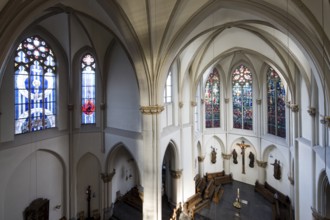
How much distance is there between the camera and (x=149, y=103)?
9.32m

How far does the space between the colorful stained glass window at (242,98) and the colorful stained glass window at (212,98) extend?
141 cm

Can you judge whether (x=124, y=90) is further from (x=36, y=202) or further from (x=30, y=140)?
(x=36, y=202)

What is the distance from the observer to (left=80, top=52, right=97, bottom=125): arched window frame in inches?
490

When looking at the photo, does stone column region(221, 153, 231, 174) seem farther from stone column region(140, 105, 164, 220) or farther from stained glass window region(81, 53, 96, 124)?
stained glass window region(81, 53, 96, 124)

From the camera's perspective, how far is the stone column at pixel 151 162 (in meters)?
9.31

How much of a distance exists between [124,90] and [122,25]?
4342mm

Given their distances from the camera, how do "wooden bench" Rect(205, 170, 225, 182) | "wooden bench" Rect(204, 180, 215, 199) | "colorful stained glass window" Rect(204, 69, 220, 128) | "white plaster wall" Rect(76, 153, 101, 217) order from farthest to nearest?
"colorful stained glass window" Rect(204, 69, 220, 128) < "wooden bench" Rect(205, 170, 225, 182) < "wooden bench" Rect(204, 180, 215, 199) < "white plaster wall" Rect(76, 153, 101, 217)

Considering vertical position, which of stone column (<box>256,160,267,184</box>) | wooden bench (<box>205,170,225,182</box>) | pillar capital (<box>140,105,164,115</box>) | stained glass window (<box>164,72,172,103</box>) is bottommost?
wooden bench (<box>205,170,225,182</box>)

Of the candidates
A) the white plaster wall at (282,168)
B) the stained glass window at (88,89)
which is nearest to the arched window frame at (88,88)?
the stained glass window at (88,89)

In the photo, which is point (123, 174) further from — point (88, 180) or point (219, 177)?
point (219, 177)

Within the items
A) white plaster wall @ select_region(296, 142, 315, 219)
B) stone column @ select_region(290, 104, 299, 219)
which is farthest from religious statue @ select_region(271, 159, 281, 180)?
white plaster wall @ select_region(296, 142, 315, 219)

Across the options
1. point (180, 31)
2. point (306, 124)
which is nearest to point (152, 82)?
point (180, 31)

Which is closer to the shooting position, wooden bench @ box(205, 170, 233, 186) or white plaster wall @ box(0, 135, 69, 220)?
white plaster wall @ box(0, 135, 69, 220)

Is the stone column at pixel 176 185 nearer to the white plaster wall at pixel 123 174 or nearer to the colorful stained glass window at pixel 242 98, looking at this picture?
the white plaster wall at pixel 123 174
